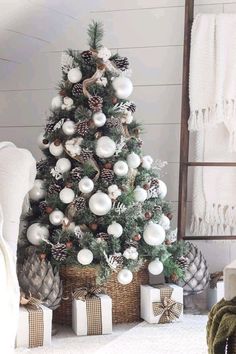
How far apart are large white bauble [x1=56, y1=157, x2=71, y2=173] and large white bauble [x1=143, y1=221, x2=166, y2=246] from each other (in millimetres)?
399

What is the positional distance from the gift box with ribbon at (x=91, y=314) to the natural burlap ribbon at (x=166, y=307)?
215mm

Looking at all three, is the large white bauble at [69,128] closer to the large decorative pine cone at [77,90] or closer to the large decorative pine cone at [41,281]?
the large decorative pine cone at [77,90]

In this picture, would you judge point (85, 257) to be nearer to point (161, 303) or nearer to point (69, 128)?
point (161, 303)

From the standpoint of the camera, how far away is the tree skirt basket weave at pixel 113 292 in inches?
104

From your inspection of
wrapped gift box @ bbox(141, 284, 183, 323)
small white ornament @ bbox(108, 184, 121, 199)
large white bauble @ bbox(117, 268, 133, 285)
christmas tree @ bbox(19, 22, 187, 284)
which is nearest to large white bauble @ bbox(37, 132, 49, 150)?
christmas tree @ bbox(19, 22, 187, 284)

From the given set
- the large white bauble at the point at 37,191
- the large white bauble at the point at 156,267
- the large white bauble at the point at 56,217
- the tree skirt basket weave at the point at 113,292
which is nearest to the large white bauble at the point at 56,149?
the large white bauble at the point at 37,191

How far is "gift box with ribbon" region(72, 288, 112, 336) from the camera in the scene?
252 cm

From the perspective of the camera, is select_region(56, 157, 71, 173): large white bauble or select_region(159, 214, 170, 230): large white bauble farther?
select_region(159, 214, 170, 230): large white bauble

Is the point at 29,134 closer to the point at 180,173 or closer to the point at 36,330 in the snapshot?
the point at 180,173

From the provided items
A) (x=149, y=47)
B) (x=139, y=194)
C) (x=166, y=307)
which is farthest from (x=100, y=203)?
(x=149, y=47)

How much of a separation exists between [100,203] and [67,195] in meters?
0.14

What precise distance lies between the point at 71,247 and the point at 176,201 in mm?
722

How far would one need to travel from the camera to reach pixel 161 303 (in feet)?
8.75

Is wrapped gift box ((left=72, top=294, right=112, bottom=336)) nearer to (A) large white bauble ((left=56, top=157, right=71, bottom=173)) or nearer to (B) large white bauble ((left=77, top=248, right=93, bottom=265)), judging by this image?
(B) large white bauble ((left=77, top=248, right=93, bottom=265))
